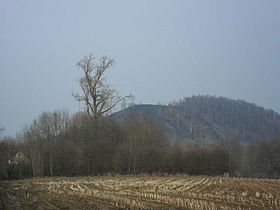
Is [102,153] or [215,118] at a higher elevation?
[215,118]

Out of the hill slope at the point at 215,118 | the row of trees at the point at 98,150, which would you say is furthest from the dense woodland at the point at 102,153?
the hill slope at the point at 215,118

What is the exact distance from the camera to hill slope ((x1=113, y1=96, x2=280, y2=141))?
133 meters

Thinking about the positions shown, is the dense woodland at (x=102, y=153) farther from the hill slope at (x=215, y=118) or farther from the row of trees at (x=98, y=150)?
the hill slope at (x=215, y=118)

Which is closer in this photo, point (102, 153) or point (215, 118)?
point (102, 153)

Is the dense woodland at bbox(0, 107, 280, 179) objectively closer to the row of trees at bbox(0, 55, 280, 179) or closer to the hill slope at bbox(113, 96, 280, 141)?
the row of trees at bbox(0, 55, 280, 179)

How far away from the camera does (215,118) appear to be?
490 ft

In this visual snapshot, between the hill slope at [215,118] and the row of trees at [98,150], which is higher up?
the hill slope at [215,118]

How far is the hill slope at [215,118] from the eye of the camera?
133250mm

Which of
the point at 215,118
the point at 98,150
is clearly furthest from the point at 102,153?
the point at 215,118

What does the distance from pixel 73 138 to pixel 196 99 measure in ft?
356

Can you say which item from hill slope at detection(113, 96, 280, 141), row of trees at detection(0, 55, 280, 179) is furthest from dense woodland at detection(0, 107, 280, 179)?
hill slope at detection(113, 96, 280, 141)

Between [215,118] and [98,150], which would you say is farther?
[215,118]

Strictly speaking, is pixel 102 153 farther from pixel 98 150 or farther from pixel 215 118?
pixel 215 118

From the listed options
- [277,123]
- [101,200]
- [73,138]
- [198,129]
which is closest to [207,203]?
[101,200]
